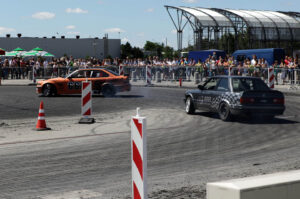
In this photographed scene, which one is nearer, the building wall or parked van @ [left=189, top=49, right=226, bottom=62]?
parked van @ [left=189, top=49, right=226, bottom=62]

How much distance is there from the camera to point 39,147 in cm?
1065

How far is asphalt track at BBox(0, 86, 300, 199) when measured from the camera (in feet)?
22.6

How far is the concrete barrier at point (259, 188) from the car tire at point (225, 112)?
1145cm

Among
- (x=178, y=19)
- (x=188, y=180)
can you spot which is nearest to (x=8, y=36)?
(x=178, y=19)

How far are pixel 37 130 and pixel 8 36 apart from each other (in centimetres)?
8811

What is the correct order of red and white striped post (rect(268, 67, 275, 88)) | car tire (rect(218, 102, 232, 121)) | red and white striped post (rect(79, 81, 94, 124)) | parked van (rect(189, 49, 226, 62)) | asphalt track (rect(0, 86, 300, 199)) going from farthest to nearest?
1. parked van (rect(189, 49, 226, 62))
2. red and white striped post (rect(268, 67, 275, 88))
3. red and white striped post (rect(79, 81, 94, 124))
4. car tire (rect(218, 102, 232, 121))
5. asphalt track (rect(0, 86, 300, 199))

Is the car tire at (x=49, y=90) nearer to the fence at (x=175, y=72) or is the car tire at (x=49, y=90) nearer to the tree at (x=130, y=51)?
the fence at (x=175, y=72)

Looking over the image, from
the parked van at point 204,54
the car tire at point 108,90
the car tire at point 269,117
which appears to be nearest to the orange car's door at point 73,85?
the car tire at point 108,90

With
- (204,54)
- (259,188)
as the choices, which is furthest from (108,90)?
(204,54)

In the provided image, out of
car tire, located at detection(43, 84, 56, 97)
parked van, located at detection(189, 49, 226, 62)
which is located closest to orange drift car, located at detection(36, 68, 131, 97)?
car tire, located at detection(43, 84, 56, 97)

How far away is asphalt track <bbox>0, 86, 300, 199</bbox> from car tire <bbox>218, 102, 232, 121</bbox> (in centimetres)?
21

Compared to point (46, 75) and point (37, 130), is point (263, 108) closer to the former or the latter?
point (37, 130)

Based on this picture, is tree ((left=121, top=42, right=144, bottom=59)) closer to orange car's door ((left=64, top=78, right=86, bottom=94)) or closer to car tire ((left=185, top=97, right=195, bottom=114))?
orange car's door ((left=64, top=78, right=86, bottom=94))

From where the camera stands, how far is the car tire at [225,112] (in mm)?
14969
